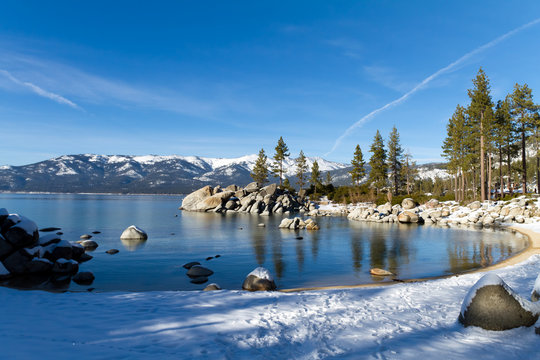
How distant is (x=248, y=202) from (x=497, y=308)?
2264 inches

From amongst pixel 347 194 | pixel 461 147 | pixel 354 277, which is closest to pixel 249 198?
pixel 347 194

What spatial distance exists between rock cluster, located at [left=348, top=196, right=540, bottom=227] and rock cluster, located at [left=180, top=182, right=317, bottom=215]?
53.6 feet

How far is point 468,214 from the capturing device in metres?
40.1

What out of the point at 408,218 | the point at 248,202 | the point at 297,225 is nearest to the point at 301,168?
the point at 248,202

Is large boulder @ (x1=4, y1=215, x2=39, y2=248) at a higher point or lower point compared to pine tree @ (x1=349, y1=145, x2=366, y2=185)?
lower

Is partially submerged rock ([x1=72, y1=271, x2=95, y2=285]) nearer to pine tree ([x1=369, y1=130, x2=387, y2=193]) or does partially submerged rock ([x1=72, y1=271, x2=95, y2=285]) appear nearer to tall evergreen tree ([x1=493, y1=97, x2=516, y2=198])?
tall evergreen tree ([x1=493, y1=97, x2=516, y2=198])

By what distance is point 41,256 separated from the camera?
1617 centimetres

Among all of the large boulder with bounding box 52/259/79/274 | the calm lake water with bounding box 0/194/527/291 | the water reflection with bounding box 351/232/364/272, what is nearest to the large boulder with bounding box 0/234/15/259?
the large boulder with bounding box 52/259/79/274

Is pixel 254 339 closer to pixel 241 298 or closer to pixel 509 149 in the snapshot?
pixel 241 298

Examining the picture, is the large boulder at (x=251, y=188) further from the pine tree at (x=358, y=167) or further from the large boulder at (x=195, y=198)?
the pine tree at (x=358, y=167)

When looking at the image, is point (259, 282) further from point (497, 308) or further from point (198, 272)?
point (497, 308)

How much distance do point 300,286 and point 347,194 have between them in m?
62.0

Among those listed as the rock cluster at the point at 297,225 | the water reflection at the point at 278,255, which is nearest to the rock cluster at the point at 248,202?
the rock cluster at the point at 297,225

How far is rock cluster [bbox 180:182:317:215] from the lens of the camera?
2445 inches
